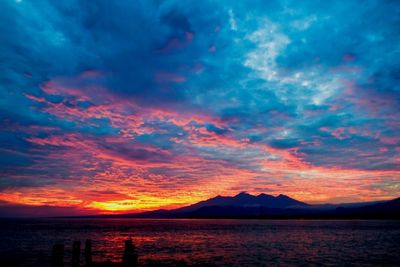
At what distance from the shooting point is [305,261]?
38.8 m

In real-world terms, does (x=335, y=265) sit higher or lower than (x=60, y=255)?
lower

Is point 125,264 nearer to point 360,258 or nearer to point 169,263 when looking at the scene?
point 169,263

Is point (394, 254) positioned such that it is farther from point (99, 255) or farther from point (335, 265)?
point (99, 255)

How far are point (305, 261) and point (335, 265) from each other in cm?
347

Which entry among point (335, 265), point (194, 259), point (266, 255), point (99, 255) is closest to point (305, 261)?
point (335, 265)

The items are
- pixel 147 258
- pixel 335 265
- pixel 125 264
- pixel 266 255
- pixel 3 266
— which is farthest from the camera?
pixel 266 255

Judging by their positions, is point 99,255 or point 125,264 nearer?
point 125,264

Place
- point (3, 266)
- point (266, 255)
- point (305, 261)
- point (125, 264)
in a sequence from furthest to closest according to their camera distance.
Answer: point (266, 255) → point (305, 261) → point (3, 266) → point (125, 264)

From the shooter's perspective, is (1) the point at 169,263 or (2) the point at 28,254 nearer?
(1) the point at 169,263

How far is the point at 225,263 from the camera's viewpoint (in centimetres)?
3759

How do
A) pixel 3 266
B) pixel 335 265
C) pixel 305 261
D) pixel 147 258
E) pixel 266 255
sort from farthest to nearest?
pixel 266 255, pixel 147 258, pixel 305 261, pixel 335 265, pixel 3 266

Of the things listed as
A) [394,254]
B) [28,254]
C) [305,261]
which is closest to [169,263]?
[305,261]

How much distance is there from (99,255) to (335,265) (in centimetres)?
2896

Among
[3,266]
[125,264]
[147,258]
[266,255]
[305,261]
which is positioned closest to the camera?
[125,264]
